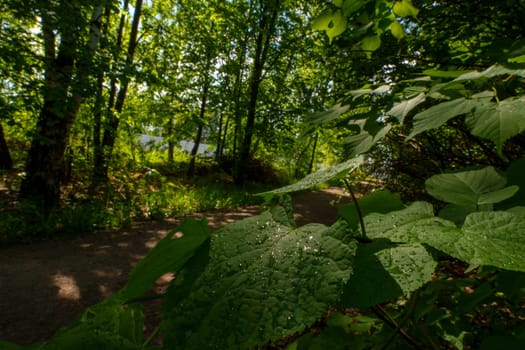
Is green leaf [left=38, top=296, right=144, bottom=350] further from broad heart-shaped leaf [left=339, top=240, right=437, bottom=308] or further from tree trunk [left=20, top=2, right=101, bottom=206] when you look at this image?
tree trunk [left=20, top=2, right=101, bottom=206]

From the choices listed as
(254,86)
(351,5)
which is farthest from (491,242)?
(254,86)

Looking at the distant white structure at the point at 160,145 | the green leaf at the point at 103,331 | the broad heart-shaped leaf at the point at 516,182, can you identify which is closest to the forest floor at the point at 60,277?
the broad heart-shaped leaf at the point at 516,182

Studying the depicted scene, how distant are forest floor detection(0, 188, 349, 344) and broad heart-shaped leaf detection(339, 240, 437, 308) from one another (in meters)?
1.66

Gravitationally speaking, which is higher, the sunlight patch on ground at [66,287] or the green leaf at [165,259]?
the green leaf at [165,259]

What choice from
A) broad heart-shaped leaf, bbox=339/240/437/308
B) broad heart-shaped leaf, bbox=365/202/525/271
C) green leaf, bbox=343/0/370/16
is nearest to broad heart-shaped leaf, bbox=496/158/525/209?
broad heart-shaped leaf, bbox=365/202/525/271

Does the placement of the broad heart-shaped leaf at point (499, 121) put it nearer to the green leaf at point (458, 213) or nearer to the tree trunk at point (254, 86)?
the green leaf at point (458, 213)

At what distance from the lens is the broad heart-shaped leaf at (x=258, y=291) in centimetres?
24

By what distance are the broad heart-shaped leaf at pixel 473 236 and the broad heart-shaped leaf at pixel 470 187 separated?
14cm

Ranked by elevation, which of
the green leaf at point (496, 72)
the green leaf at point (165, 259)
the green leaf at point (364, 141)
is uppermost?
the green leaf at point (496, 72)

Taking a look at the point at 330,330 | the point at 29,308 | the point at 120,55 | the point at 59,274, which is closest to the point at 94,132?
the point at 120,55

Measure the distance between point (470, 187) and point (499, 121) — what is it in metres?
0.13

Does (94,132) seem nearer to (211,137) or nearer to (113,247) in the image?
(113,247)

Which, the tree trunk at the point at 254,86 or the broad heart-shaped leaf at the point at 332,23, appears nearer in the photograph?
the broad heart-shaped leaf at the point at 332,23

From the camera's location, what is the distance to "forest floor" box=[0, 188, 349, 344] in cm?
278
